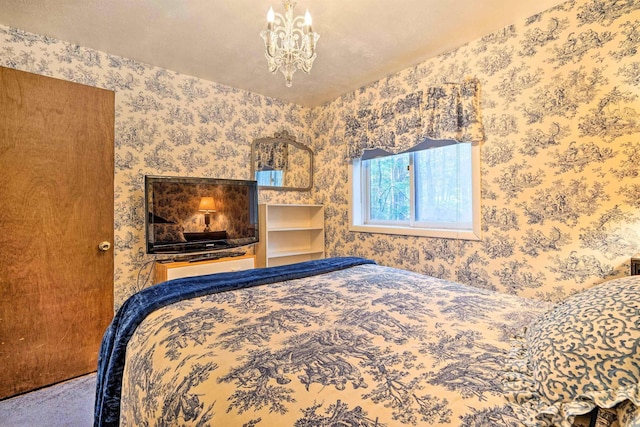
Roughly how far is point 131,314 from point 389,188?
254 centimetres

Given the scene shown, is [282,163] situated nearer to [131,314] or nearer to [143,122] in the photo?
[143,122]

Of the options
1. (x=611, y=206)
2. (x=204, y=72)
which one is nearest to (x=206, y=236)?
(x=204, y=72)

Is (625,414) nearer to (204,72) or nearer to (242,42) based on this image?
(242,42)

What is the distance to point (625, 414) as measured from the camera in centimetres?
55

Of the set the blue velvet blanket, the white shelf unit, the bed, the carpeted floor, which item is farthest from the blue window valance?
the carpeted floor

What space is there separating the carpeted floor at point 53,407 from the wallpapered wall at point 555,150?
263 centimetres

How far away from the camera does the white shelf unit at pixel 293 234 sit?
11.5 ft

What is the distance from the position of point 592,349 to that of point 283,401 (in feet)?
2.14

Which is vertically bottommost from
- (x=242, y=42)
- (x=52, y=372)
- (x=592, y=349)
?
(x=52, y=372)

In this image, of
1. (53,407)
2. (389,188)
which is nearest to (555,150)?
(389,188)

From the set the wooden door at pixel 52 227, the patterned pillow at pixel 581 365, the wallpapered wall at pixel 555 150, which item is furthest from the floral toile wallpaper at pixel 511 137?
the patterned pillow at pixel 581 365

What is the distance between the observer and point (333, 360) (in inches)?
32.0

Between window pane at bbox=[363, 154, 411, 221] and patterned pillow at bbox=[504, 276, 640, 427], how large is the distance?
2.25m

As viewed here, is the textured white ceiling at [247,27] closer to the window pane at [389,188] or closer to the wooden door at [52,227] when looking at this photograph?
the wooden door at [52,227]
